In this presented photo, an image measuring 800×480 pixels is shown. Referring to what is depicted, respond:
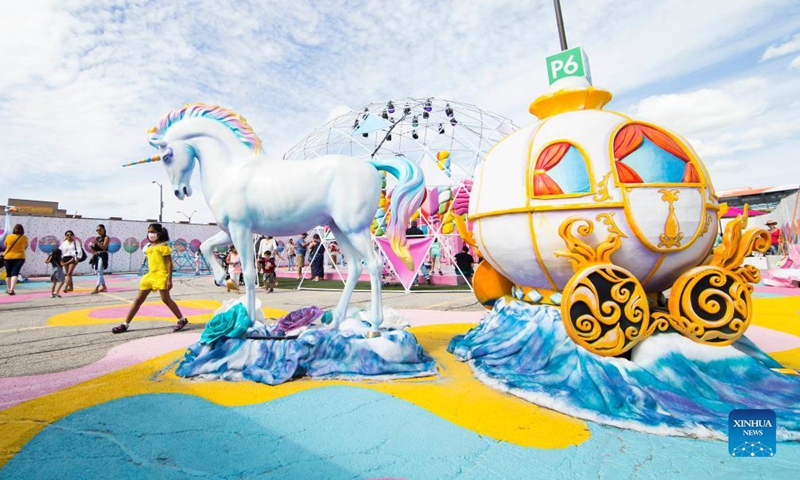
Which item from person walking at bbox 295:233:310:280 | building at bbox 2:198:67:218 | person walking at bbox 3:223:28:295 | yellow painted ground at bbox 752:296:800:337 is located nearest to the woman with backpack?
person walking at bbox 3:223:28:295

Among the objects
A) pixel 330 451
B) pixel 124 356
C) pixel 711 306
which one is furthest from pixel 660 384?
pixel 124 356

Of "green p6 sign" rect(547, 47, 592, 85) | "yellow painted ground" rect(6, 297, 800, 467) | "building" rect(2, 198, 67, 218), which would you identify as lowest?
"yellow painted ground" rect(6, 297, 800, 467)

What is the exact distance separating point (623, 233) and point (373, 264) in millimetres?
1931

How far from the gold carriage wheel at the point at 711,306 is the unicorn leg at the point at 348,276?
2.50 m

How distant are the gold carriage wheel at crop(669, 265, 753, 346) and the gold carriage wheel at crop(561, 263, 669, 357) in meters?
0.26

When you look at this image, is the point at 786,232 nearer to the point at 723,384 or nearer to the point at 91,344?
the point at 723,384

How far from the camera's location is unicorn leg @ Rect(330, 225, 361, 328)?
3637 mm

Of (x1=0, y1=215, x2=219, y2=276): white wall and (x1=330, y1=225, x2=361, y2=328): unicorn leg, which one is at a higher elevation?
(x1=0, y1=215, x2=219, y2=276): white wall

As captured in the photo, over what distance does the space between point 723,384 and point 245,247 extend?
364 cm

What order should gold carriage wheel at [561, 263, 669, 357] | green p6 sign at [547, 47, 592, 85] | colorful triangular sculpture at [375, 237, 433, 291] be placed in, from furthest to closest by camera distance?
colorful triangular sculpture at [375, 237, 433, 291] < green p6 sign at [547, 47, 592, 85] < gold carriage wheel at [561, 263, 669, 357]

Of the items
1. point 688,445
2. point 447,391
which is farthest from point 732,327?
point 447,391

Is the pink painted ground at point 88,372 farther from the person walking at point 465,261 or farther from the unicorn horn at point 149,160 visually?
the person walking at point 465,261

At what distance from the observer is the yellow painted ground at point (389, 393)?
2.12 m

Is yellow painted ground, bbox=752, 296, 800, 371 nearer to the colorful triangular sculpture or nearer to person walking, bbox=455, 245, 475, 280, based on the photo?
person walking, bbox=455, 245, 475, 280
